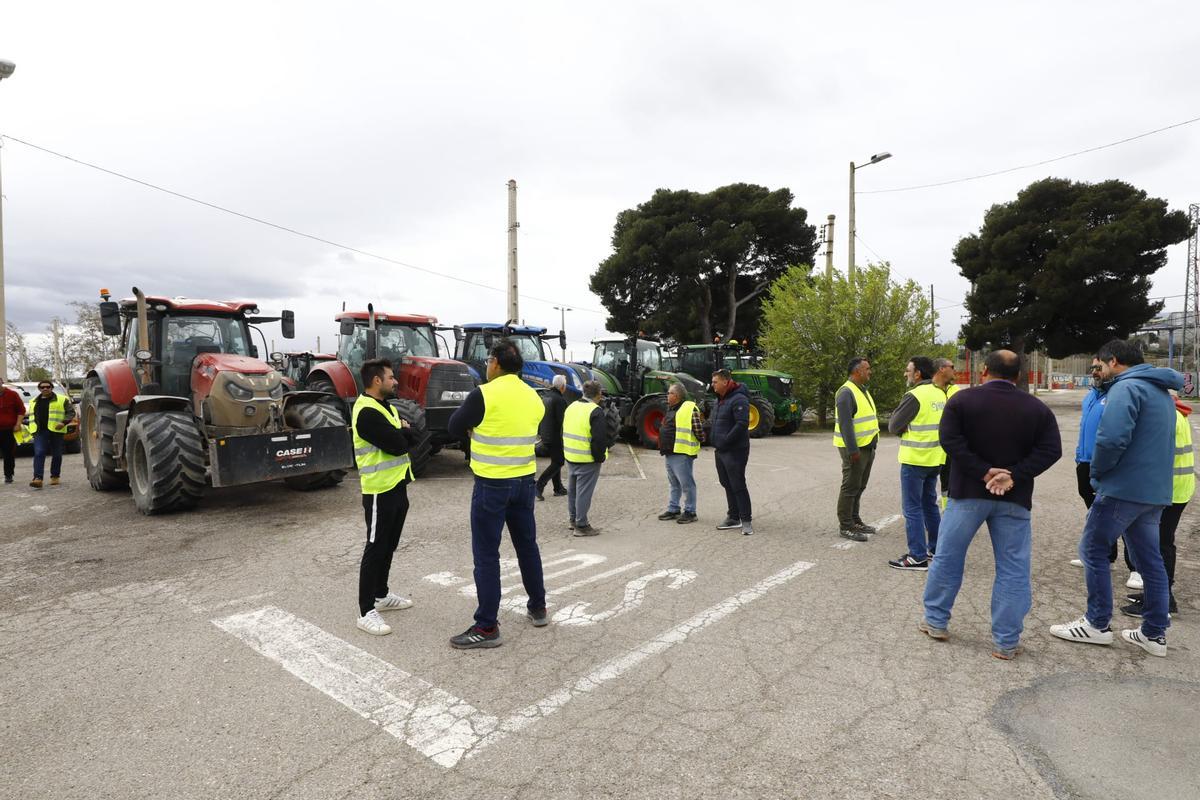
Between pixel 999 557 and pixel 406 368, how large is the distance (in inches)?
350

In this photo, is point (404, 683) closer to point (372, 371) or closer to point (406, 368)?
point (372, 371)

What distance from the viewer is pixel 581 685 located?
3416 millimetres

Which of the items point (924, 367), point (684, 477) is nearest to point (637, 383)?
point (684, 477)

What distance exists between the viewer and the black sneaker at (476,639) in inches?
152

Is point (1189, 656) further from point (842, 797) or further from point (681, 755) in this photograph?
point (681, 755)

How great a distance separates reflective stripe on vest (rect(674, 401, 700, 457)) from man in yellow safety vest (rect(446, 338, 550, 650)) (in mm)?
3234

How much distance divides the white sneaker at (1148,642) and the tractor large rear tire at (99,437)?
409 inches

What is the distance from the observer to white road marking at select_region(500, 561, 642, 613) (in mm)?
4637

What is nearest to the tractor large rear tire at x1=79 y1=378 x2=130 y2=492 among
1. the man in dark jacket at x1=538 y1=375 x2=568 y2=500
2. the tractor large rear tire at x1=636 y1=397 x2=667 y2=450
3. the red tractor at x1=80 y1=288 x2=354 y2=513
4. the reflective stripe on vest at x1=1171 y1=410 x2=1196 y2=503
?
the red tractor at x1=80 y1=288 x2=354 y2=513

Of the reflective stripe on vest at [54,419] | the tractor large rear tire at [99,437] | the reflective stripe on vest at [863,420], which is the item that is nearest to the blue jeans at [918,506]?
the reflective stripe on vest at [863,420]

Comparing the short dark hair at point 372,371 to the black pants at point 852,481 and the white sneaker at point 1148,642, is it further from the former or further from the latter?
the white sneaker at point 1148,642

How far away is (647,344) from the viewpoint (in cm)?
1614

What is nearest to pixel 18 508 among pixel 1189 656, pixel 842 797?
pixel 842 797

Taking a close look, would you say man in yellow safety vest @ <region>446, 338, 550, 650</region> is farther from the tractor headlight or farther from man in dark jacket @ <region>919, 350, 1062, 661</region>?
the tractor headlight
